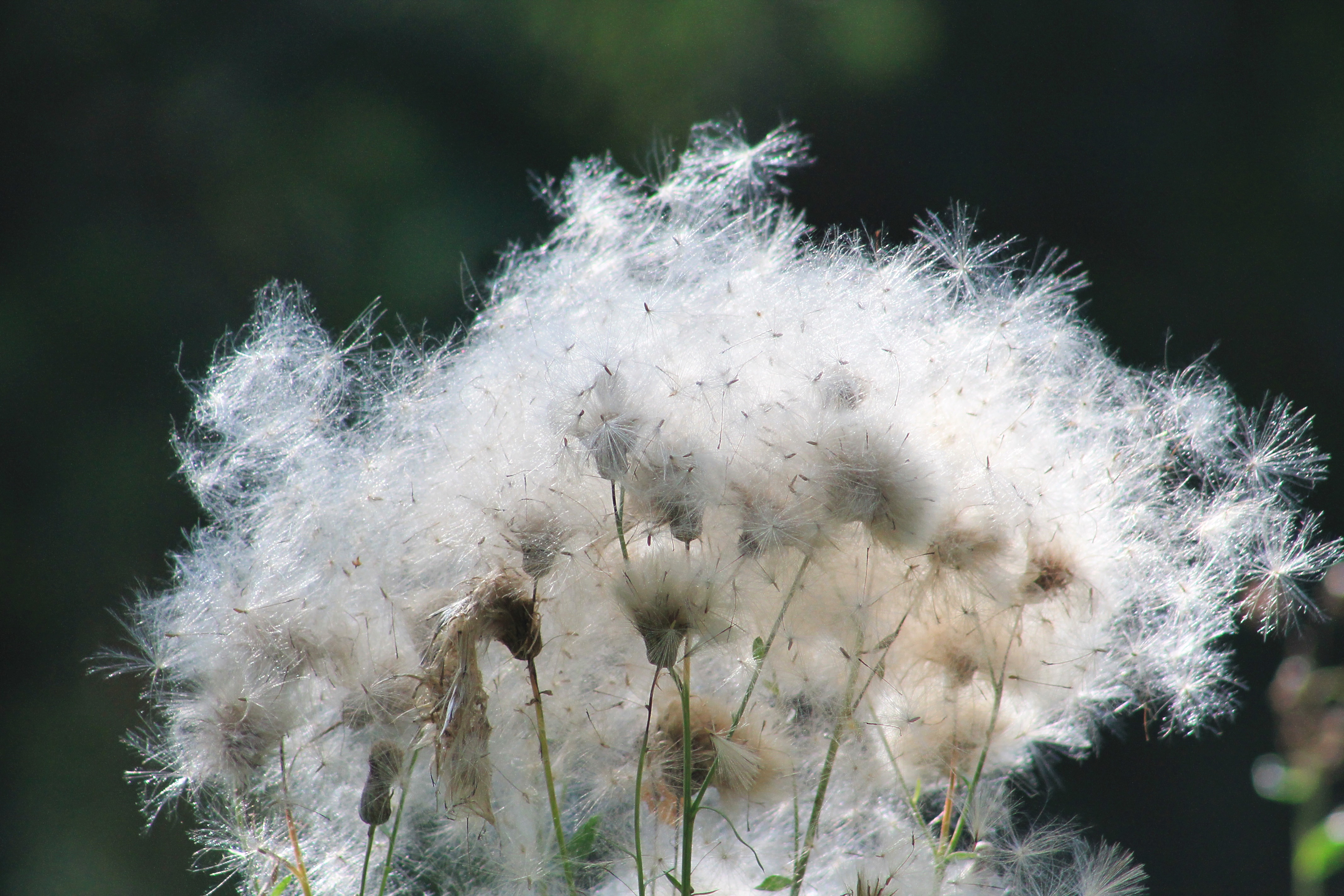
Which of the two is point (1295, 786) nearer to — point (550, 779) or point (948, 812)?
point (948, 812)

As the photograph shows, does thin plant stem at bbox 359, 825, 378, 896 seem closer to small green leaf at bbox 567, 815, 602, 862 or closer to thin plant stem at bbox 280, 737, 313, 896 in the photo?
thin plant stem at bbox 280, 737, 313, 896

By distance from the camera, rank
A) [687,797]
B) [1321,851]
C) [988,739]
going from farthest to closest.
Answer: [1321,851], [988,739], [687,797]

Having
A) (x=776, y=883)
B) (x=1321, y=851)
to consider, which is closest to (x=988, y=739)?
(x=776, y=883)

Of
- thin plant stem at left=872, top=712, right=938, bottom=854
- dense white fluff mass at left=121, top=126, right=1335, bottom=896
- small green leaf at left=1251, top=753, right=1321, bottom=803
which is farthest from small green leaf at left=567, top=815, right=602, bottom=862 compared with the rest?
small green leaf at left=1251, top=753, right=1321, bottom=803

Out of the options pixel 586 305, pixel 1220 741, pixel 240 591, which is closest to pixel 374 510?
pixel 240 591

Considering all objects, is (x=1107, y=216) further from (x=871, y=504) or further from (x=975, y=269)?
(x=871, y=504)

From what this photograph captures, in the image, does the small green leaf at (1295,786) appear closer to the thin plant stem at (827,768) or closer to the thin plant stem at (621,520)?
the thin plant stem at (827,768)
